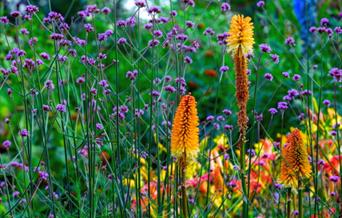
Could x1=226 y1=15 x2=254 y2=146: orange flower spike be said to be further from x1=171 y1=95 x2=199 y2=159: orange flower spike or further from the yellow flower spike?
x1=171 y1=95 x2=199 y2=159: orange flower spike

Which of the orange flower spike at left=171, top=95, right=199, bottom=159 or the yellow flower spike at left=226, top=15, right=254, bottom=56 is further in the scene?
the yellow flower spike at left=226, top=15, right=254, bottom=56

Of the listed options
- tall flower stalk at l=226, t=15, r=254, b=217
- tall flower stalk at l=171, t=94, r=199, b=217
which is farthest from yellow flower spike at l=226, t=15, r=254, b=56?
tall flower stalk at l=171, t=94, r=199, b=217

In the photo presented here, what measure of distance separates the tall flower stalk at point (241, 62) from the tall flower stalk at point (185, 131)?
17cm

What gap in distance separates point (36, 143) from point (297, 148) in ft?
13.9

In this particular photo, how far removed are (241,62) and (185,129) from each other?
286 mm

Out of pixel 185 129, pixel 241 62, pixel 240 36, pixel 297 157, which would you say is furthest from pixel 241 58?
pixel 297 157

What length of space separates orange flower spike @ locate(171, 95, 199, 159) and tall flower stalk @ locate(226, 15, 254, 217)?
0.56ft

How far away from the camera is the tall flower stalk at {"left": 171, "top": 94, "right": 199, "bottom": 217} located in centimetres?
218

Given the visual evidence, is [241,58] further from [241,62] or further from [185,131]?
→ [185,131]

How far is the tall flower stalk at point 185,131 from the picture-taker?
7.15 ft

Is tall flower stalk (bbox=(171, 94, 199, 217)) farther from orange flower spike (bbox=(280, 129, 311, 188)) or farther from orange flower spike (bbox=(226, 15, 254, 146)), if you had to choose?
orange flower spike (bbox=(280, 129, 311, 188))

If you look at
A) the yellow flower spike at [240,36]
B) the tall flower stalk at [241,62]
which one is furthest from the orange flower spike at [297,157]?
the yellow flower spike at [240,36]

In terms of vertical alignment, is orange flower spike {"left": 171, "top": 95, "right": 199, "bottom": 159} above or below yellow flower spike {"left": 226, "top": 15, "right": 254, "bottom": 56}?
below

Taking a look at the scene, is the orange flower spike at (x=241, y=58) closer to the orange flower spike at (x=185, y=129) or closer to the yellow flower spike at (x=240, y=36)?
the yellow flower spike at (x=240, y=36)
